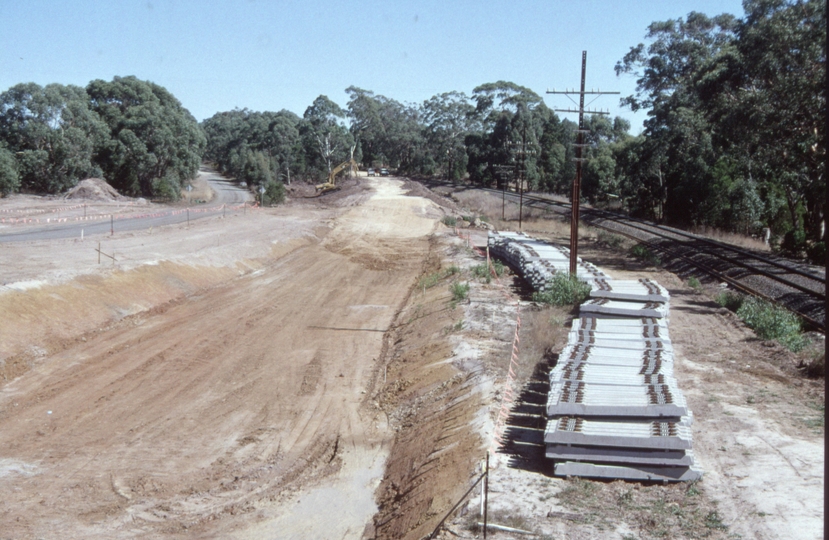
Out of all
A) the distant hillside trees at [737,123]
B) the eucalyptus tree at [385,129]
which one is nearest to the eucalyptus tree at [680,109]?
the distant hillside trees at [737,123]

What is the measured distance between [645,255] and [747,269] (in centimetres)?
627

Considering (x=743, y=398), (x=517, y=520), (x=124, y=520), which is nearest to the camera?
(x=517, y=520)

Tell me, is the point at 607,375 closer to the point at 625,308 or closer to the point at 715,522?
the point at 715,522

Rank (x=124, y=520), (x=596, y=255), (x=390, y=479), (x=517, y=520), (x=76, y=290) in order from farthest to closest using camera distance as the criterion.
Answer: (x=596, y=255), (x=76, y=290), (x=390, y=479), (x=124, y=520), (x=517, y=520)

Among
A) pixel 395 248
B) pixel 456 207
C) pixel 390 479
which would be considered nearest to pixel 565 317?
pixel 390 479

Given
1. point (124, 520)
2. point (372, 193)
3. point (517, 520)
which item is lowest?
point (124, 520)

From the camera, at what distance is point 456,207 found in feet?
214

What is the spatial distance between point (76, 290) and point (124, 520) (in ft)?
49.0

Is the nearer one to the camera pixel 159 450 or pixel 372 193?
pixel 159 450

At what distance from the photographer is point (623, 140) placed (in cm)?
7356

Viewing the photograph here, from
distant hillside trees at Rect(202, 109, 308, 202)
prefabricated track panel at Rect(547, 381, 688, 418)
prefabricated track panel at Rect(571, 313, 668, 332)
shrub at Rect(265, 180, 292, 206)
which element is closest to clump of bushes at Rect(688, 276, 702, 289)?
prefabricated track panel at Rect(571, 313, 668, 332)

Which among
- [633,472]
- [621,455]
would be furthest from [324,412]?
[633,472]

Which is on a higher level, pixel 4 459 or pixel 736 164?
pixel 736 164

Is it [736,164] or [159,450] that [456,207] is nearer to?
[736,164]
